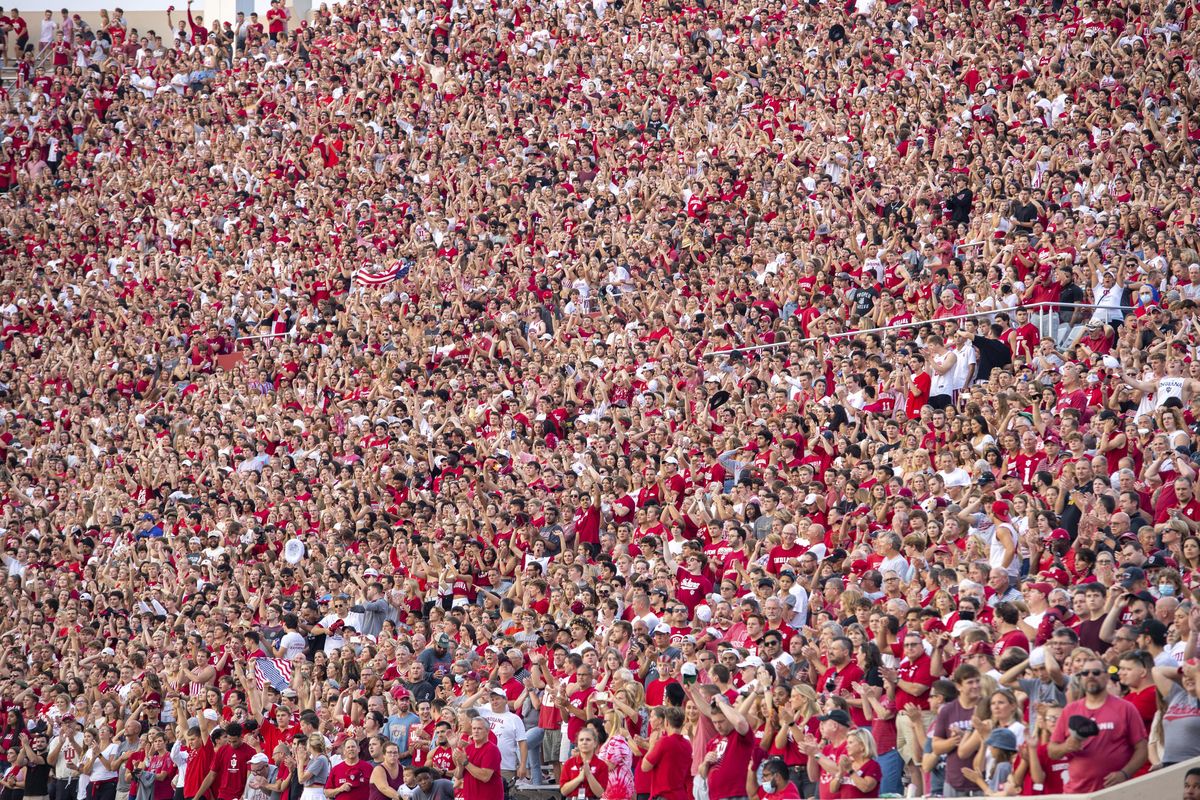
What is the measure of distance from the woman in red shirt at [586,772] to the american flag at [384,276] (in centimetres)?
1357

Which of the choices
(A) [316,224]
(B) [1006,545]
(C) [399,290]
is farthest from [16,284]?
(B) [1006,545]

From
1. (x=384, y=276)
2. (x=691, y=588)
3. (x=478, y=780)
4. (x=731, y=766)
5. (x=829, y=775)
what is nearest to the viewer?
(x=829, y=775)

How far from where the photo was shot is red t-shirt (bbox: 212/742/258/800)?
51.1 ft

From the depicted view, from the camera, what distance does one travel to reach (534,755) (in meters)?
13.7

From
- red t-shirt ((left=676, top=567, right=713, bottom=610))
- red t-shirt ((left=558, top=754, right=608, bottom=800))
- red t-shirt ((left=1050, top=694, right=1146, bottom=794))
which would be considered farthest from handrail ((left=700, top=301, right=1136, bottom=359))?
red t-shirt ((left=1050, top=694, right=1146, bottom=794))

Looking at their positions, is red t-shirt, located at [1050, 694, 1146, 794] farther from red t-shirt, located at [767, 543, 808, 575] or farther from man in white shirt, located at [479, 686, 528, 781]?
man in white shirt, located at [479, 686, 528, 781]

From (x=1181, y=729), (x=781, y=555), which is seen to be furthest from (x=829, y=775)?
(x=781, y=555)

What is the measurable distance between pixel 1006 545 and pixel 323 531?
380 inches

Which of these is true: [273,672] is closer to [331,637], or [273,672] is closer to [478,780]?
[331,637]

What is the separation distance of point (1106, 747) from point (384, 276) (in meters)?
17.6

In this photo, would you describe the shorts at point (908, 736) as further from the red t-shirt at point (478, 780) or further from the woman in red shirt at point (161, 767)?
the woman in red shirt at point (161, 767)

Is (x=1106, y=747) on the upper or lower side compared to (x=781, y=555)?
upper

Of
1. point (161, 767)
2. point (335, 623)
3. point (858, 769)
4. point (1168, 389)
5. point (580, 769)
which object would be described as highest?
point (1168, 389)

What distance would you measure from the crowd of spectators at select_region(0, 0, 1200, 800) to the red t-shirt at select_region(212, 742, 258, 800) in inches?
4.7
